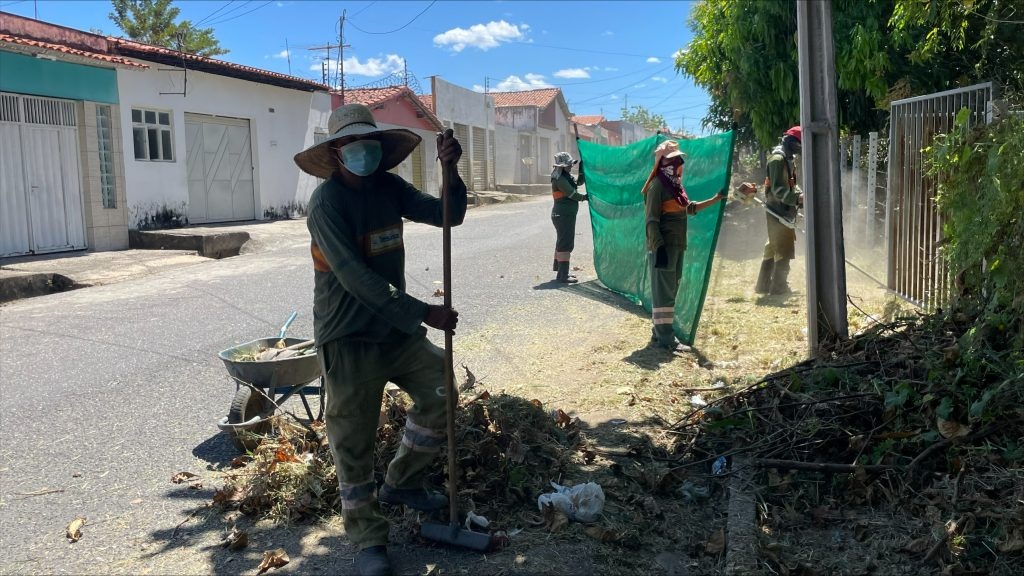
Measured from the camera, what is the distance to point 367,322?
141 inches

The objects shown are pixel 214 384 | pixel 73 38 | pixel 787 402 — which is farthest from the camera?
pixel 73 38

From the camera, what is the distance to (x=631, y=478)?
4.42m

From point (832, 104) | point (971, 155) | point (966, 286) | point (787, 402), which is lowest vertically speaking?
point (787, 402)

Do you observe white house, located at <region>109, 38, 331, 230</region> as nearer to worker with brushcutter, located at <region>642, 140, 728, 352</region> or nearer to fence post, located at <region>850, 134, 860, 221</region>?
worker with brushcutter, located at <region>642, 140, 728, 352</region>

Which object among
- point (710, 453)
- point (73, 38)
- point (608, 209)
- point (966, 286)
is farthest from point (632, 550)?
point (73, 38)

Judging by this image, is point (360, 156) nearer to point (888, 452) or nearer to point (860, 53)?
point (888, 452)

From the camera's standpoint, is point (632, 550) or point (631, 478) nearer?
point (632, 550)

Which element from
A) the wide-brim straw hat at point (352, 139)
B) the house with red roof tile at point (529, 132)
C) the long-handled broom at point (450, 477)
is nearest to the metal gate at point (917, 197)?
the long-handled broom at point (450, 477)

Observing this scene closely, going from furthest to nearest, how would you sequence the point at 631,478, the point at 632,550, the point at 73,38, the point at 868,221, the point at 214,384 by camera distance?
the point at 73,38
the point at 868,221
the point at 214,384
the point at 631,478
the point at 632,550

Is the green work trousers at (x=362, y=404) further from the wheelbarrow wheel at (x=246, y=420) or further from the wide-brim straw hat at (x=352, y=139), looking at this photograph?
the wheelbarrow wheel at (x=246, y=420)

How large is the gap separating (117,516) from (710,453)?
319 cm

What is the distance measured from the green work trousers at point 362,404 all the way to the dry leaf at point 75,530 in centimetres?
141

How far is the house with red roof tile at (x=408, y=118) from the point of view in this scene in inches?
1169

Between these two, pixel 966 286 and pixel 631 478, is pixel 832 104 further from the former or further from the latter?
pixel 631 478
